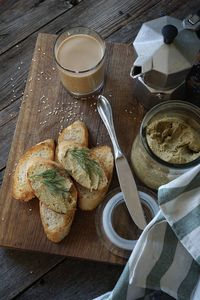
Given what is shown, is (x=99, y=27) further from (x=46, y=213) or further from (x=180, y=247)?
(x=180, y=247)

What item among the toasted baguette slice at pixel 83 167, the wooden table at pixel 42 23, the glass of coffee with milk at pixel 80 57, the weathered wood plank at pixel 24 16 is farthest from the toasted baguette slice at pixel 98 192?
the weathered wood plank at pixel 24 16

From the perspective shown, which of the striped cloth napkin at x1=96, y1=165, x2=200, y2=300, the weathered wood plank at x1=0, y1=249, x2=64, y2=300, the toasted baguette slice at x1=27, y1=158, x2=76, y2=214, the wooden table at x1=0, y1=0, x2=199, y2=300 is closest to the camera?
the striped cloth napkin at x1=96, y1=165, x2=200, y2=300

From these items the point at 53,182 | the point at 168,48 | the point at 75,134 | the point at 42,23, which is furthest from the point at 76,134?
the point at 42,23

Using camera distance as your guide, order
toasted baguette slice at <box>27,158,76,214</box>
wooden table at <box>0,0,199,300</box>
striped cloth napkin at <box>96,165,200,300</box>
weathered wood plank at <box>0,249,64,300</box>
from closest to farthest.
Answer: striped cloth napkin at <box>96,165,200,300</box>
toasted baguette slice at <box>27,158,76,214</box>
weathered wood plank at <box>0,249,64,300</box>
wooden table at <box>0,0,199,300</box>

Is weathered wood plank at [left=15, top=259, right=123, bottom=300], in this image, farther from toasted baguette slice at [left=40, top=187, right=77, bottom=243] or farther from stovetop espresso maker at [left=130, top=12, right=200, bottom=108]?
stovetop espresso maker at [left=130, top=12, right=200, bottom=108]

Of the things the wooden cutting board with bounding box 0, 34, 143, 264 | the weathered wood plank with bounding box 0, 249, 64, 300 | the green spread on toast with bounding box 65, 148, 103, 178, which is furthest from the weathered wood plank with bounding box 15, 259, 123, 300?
the green spread on toast with bounding box 65, 148, 103, 178

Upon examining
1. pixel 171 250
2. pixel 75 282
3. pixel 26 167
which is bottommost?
pixel 75 282

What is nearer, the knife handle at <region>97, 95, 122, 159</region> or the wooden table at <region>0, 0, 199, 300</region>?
the knife handle at <region>97, 95, 122, 159</region>

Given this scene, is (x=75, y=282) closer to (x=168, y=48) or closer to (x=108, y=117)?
(x=108, y=117)
